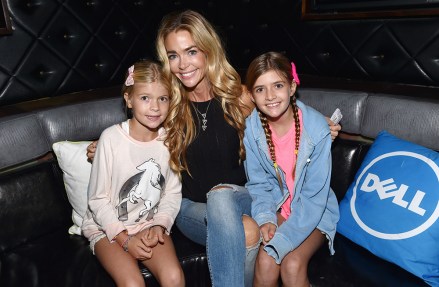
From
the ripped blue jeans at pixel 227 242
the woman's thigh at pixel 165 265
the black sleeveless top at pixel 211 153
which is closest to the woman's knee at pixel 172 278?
the woman's thigh at pixel 165 265

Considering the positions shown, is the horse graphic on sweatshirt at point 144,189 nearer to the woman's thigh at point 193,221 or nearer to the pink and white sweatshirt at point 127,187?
the pink and white sweatshirt at point 127,187

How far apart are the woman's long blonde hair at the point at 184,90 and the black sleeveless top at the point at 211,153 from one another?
0.02 meters

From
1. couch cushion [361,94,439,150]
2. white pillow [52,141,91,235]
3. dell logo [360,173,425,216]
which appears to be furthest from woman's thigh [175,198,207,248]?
couch cushion [361,94,439,150]

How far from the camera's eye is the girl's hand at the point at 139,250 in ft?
4.10

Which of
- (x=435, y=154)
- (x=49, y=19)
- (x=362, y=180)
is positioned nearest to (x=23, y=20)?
(x=49, y=19)

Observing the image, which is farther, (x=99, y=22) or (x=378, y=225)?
(x=99, y=22)

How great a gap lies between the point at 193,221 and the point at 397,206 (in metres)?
0.68

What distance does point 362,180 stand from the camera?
137cm

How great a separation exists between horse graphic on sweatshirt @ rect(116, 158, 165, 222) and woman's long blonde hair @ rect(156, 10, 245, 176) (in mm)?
78

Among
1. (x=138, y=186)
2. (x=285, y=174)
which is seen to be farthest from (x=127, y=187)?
(x=285, y=174)

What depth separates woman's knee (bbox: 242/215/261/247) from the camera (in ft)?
4.09

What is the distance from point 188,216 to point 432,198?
803 mm

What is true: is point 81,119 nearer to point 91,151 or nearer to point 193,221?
point 91,151

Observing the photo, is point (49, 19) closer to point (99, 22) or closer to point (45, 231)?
point (99, 22)
